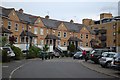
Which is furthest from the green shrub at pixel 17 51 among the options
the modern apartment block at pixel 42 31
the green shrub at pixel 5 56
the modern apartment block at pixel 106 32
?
the modern apartment block at pixel 106 32

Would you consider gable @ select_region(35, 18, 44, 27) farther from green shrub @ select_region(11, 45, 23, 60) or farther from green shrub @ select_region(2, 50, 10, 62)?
green shrub @ select_region(2, 50, 10, 62)

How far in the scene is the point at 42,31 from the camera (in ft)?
245

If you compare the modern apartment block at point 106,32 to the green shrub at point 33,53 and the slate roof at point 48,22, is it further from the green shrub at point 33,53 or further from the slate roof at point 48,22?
the green shrub at point 33,53

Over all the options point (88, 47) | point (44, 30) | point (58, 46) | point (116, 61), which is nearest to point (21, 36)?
point (44, 30)

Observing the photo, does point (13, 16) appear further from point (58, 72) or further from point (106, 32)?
point (106, 32)

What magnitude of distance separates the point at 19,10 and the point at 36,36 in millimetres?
9180

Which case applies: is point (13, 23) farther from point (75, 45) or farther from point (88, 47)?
point (88, 47)

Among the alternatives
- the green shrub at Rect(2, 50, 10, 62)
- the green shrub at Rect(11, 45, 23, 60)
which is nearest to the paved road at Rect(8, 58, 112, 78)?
the green shrub at Rect(2, 50, 10, 62)

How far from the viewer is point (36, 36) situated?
70.4m

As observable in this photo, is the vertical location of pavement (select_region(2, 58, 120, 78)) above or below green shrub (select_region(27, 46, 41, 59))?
below

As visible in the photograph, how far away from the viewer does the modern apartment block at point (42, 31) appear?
2467 inches

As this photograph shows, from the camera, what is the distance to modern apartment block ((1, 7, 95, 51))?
6266 cm

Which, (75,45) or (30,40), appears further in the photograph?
(75,45)

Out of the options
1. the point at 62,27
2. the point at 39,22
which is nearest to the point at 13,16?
the point at 39,22
